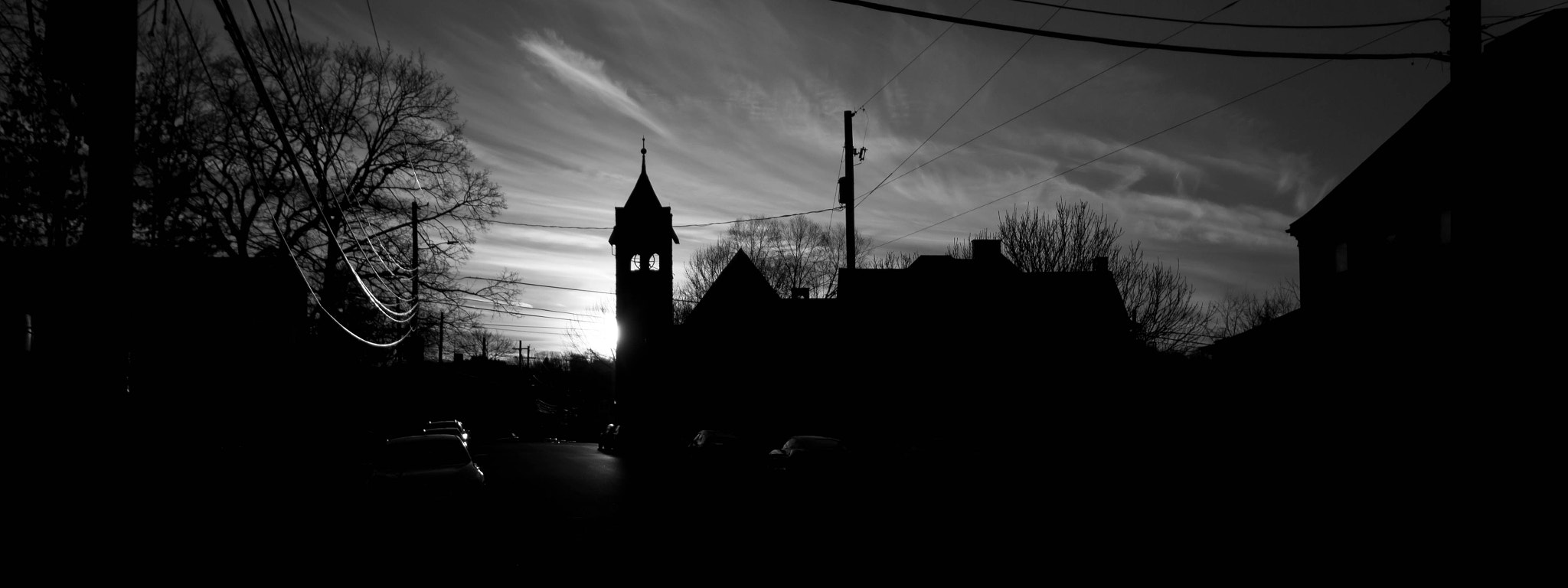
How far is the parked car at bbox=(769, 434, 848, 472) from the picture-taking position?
22.8 m

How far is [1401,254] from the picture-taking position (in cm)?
2228

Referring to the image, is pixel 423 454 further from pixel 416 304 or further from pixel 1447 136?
pixel 416 304

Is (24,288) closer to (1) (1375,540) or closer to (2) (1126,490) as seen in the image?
(1) (1375,540)

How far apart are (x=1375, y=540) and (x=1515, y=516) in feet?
10.4

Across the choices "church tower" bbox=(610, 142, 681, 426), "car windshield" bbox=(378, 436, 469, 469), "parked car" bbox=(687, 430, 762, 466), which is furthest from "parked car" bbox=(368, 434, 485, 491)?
"church tower" bbox=(610, 142, 681, 426)

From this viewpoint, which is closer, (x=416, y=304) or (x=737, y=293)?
(x=416, y=304)

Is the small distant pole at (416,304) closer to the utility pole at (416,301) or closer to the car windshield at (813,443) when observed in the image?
the utility pole at (416,301)

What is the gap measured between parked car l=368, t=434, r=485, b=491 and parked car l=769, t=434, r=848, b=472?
9630mm

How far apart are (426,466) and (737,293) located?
138 feet

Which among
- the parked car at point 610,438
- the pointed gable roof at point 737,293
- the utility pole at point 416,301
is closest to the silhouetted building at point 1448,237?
the utility pole at point 416,301

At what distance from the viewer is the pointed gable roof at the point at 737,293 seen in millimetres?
54125

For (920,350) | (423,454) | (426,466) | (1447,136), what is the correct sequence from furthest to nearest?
(920,350) → (1447,136) → (423,454) → (426,466)

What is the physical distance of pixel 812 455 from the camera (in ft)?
75.6

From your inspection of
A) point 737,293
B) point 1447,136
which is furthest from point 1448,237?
point 737,293
